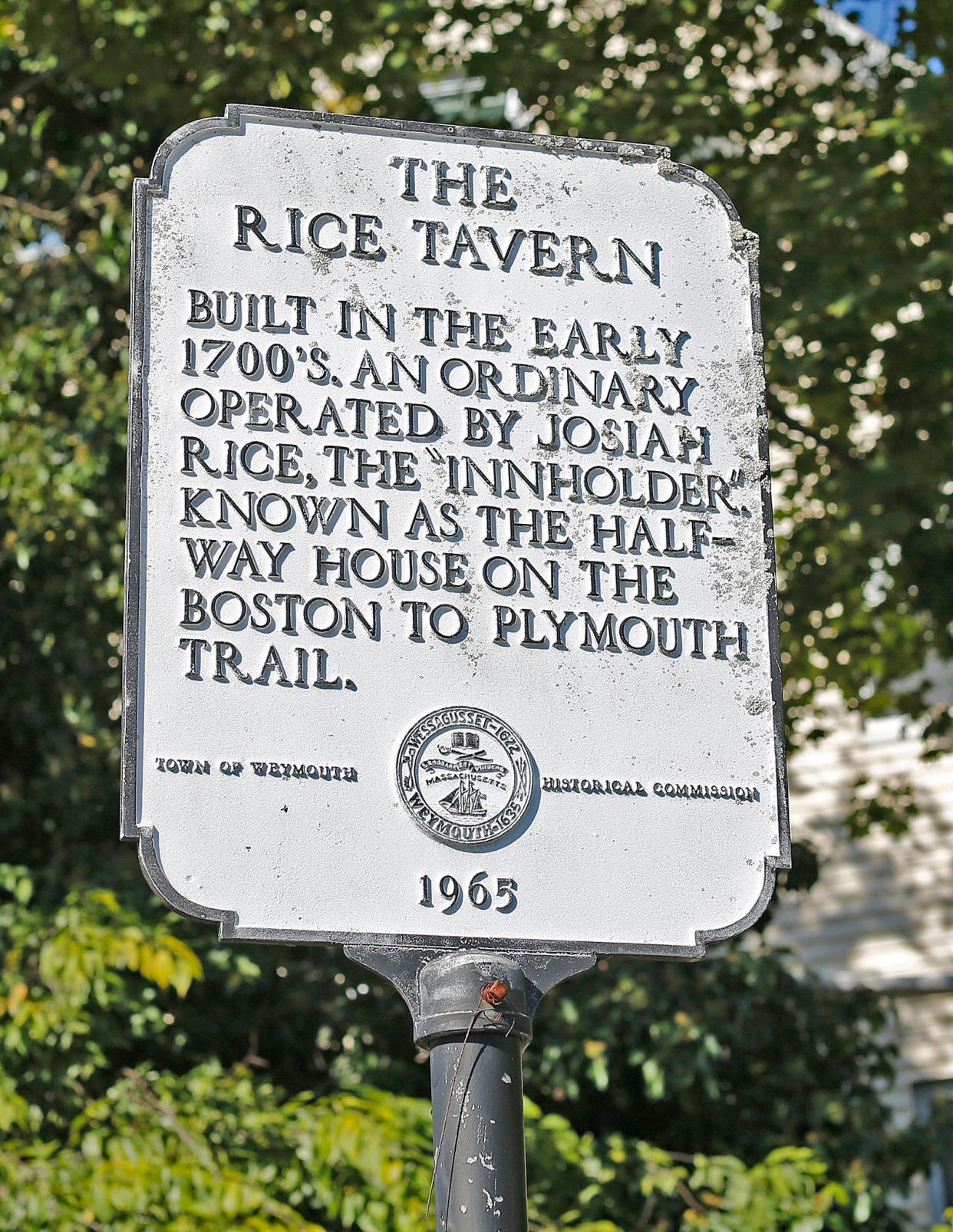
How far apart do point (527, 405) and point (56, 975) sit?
517 centimetres

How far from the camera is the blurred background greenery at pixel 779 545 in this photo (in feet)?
28.3

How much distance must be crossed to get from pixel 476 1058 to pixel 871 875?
430 inches

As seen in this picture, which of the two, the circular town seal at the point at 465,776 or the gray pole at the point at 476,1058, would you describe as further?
the circular town seal at the point at 465,776

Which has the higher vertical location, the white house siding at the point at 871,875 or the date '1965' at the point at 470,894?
the white house siding at the point at 871,875

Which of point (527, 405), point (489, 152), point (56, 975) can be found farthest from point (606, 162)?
point (56, 975)

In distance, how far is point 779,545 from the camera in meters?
11.6

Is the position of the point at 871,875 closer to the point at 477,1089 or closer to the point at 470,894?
the point at 470,894

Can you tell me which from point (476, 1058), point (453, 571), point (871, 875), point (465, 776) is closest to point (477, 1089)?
point (476, 1058)

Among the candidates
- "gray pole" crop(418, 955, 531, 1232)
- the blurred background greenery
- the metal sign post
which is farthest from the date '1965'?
the blurred background greenery

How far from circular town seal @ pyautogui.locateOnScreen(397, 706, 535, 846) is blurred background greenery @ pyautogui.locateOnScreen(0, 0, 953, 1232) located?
4626 mm

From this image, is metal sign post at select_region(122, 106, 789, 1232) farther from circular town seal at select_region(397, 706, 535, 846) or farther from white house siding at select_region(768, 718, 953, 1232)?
white house siding at select_region(768, 718, 953, 1232)

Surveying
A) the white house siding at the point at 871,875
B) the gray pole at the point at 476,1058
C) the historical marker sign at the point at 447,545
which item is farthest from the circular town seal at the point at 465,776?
the white house siding at the point at 871,875

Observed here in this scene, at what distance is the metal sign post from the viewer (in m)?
3.58

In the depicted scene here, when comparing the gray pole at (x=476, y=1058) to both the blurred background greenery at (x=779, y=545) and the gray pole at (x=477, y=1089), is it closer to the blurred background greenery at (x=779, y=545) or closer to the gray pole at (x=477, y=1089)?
the gray pole at (x=477, y=1089)
